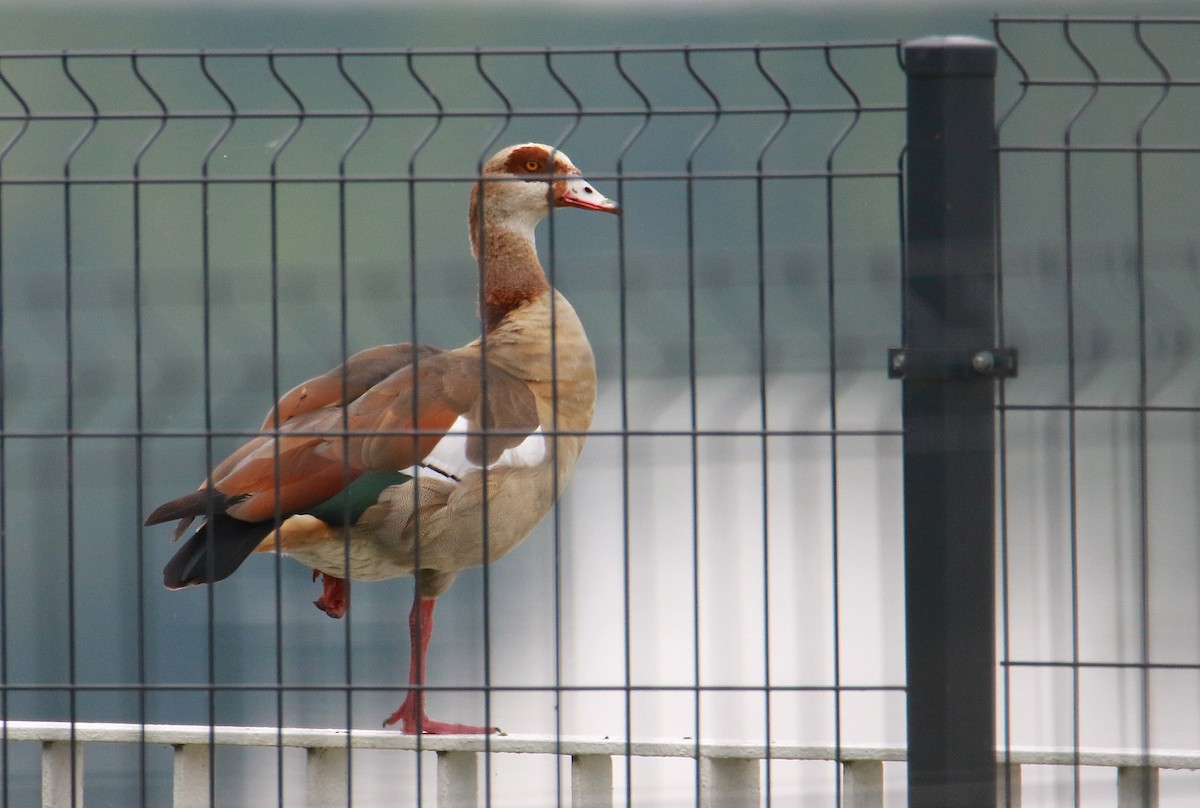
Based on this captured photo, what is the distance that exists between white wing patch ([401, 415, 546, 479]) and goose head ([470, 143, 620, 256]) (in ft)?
1.78

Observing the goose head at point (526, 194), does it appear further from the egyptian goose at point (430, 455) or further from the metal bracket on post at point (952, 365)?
the metal bracket on post at point (952, 365)

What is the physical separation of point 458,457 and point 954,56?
1437mm

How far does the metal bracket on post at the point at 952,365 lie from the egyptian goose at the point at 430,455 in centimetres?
74

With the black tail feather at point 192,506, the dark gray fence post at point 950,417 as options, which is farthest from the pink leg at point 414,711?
the dark gray fence post at point 950,417

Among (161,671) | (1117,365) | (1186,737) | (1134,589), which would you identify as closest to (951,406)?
(1117,365)

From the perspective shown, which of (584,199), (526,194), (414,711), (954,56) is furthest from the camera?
(526,194)

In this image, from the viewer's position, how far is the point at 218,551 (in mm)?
2842

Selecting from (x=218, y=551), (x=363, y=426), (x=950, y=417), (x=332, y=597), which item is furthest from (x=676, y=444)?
(x=332, y=597)

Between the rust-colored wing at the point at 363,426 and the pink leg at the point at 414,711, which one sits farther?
the pink leg at the point at 414,711

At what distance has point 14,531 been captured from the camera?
3080mm

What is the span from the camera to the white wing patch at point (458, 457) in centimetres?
313

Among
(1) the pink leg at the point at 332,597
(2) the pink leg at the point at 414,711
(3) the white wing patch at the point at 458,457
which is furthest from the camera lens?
(1) the pink leg at the point at 332,597

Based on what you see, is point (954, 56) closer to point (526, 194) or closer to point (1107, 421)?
point (1107, 421)

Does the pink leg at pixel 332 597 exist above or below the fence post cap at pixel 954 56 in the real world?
below
